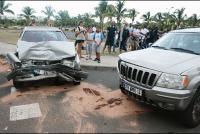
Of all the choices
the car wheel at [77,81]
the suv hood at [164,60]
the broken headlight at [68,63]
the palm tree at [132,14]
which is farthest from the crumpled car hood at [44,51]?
the palm tree at [132,14]

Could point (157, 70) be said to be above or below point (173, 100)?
above

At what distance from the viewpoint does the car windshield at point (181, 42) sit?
6.03m

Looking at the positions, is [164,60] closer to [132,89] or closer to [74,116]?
[132,89]

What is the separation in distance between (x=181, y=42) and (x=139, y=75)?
1.60 m

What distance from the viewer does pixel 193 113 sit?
5176 millimetres

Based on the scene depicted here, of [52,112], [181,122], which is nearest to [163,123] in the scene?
[181,122]

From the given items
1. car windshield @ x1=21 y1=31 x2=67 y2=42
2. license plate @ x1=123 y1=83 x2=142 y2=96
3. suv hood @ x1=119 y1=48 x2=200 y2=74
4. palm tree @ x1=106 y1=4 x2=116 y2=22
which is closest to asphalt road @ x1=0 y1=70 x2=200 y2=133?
license plate @ x1=123 y1=83 x2=142 y2=96

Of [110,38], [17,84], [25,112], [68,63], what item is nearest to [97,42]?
[110,38]

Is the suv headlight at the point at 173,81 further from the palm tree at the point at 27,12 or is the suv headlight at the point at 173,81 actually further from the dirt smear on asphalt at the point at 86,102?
the palm tree at the point at 27,12

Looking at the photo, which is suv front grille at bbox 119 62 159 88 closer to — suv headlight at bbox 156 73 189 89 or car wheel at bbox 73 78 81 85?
suv headlight at bbox 156 73 189 89

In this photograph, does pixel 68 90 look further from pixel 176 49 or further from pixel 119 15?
pixel 119 15

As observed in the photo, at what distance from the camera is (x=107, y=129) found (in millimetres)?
5145

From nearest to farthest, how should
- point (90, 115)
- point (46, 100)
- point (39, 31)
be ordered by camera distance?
point (90, 115) → point (46, 100) → point (39, 31)

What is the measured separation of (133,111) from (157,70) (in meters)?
1.36
